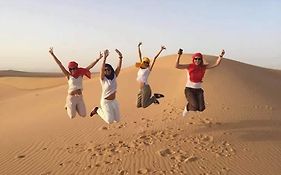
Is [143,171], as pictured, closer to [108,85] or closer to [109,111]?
[109,111]

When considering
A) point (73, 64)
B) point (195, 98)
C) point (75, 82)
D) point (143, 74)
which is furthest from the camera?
point (143, 74)

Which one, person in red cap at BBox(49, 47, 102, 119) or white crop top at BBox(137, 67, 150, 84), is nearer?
person in red cap at BBox(49, 47, 102, 119)

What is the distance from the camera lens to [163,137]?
19.8m

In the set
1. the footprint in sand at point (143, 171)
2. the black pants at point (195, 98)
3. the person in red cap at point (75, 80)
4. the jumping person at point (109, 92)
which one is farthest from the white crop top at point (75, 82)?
the footprint in sand at point (143, 171)

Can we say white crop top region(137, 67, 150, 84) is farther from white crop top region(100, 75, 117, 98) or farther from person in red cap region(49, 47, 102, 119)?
person in red cap region(49, 47, 102, 119)

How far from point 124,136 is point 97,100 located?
940 cm

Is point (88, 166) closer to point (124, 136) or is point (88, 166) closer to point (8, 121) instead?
point (124, 136)

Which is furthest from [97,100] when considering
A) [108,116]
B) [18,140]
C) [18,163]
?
[108,116]

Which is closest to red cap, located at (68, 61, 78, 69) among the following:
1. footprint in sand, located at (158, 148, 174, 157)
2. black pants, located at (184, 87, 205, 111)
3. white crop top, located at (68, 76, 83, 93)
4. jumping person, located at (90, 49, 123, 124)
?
white crop top, located at (68, 76, 83, 93)

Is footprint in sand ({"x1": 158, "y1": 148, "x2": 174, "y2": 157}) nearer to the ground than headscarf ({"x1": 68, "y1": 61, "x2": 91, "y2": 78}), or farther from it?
nearer to the ground

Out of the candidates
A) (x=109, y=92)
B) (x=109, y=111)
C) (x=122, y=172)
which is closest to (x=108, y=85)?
(x=109, y=92)

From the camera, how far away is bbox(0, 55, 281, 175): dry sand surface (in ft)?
57.9

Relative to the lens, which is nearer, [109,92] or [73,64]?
[73,64]

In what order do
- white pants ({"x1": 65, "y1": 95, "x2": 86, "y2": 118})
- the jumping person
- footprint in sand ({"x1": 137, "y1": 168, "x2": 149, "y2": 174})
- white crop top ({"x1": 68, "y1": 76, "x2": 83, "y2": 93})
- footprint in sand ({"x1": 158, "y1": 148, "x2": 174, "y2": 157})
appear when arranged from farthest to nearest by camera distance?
1. footprint in sand ({"x1": 158, "y1": 148, "x2": 174, "y2": 157})
2. footprint in sand ({"x1": 137, "y1": 168, "x2": 149, "y2": 174})
3. white pants ({"x1": 65, "y1": 95, "x2": 86, "y2": 118})
4. white crop top ({"x1": 68, "y1": 76, "x2": 83, "y2": 93})
5. the jumping person
